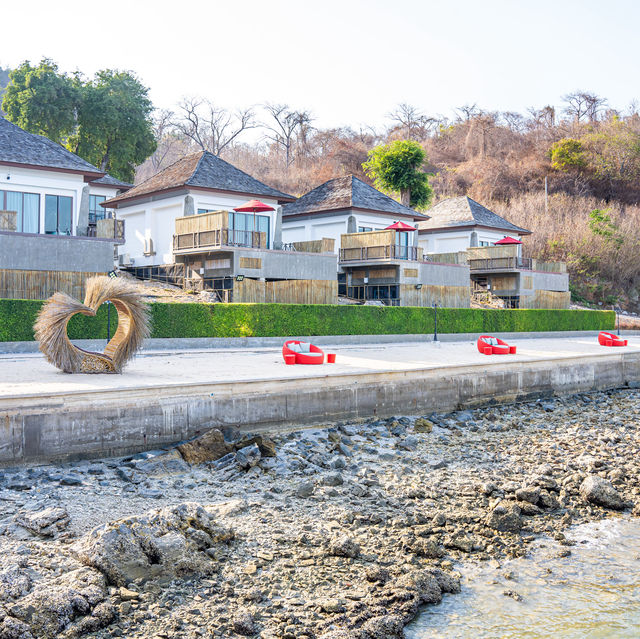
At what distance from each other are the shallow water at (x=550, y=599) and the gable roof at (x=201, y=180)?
31030mm

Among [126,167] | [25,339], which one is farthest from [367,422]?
[126,167]

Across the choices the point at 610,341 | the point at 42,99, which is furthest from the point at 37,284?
the point at 42,99

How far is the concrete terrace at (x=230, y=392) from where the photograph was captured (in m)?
11.8

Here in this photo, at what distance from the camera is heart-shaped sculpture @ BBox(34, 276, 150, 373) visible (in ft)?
49.4

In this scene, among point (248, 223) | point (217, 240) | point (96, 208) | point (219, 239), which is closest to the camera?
point (219, 239)

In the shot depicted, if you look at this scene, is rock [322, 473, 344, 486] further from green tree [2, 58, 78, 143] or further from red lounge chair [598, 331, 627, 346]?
green tree [2, 58, 78, 143]

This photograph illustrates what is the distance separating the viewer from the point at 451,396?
724 inches

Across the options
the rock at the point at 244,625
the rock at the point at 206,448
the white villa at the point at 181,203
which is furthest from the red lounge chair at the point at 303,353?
the white villa at the point at 181,203

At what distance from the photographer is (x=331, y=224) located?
45.2 metres

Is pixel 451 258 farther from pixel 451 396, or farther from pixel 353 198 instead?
pixel 451 396

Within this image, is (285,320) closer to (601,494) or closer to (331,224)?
(331,224)

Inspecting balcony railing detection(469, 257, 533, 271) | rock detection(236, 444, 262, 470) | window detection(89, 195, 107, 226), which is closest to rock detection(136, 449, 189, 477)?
rock detection(236, 444, 262, 470)

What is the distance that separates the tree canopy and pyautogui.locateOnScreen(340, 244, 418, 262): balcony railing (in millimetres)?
20635

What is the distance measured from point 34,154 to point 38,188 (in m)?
1.51
